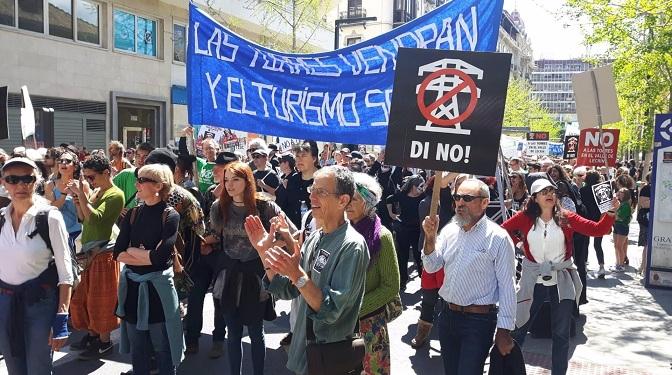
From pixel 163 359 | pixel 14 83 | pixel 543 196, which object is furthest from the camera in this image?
pixel 14 83

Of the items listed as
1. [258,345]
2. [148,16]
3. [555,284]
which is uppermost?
[148,16]

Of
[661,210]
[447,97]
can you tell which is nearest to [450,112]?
[447,97]

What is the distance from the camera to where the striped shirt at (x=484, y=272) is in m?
3.63

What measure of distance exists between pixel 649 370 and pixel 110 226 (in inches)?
199

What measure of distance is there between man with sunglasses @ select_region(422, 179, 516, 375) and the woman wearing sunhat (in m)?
0.97

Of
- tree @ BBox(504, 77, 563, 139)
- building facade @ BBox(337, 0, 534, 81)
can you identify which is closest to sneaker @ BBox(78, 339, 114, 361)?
building facade @ BBox(337, 0, 534, 81)

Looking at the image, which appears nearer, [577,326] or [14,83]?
[577,326]

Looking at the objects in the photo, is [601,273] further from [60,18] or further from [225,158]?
[60,18]

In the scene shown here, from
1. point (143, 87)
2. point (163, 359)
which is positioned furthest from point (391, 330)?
point (143, 87)

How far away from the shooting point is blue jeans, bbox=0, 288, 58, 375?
3.68 metres

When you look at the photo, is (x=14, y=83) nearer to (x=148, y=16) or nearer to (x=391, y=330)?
(x=148, y=16)

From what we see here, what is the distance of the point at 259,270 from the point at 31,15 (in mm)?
15890

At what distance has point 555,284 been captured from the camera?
4648mm

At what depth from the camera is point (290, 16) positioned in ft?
86.4
